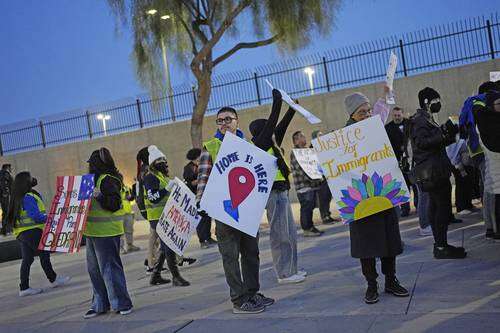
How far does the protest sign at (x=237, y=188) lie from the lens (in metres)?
5.89

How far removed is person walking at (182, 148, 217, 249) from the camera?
10382 millimetres

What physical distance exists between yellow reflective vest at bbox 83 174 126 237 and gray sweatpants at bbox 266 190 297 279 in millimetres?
1672

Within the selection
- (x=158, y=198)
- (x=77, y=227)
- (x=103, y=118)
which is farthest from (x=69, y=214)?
(x=103, y=118)

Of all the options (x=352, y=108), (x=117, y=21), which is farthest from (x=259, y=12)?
(x=352, y=108)

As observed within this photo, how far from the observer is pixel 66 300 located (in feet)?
26.4

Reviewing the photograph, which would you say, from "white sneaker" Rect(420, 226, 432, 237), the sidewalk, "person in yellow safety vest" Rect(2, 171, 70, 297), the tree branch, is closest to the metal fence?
the tree branch

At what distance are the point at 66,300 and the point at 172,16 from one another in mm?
11325

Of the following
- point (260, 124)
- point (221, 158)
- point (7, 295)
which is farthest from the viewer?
point (7, 295)

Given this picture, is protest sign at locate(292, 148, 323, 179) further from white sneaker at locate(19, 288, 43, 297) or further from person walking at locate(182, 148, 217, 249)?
white sneaker at locate(19, 288, 43, 297)

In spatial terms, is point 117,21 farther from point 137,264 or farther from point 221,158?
point 221,158

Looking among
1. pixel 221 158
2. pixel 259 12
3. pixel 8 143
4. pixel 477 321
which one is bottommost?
pixel 477 321

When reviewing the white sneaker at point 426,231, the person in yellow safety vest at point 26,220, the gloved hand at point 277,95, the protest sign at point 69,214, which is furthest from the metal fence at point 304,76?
the gloved hand at point 277,95

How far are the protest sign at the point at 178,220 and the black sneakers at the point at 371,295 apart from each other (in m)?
2.64

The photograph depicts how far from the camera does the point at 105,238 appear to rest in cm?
653
